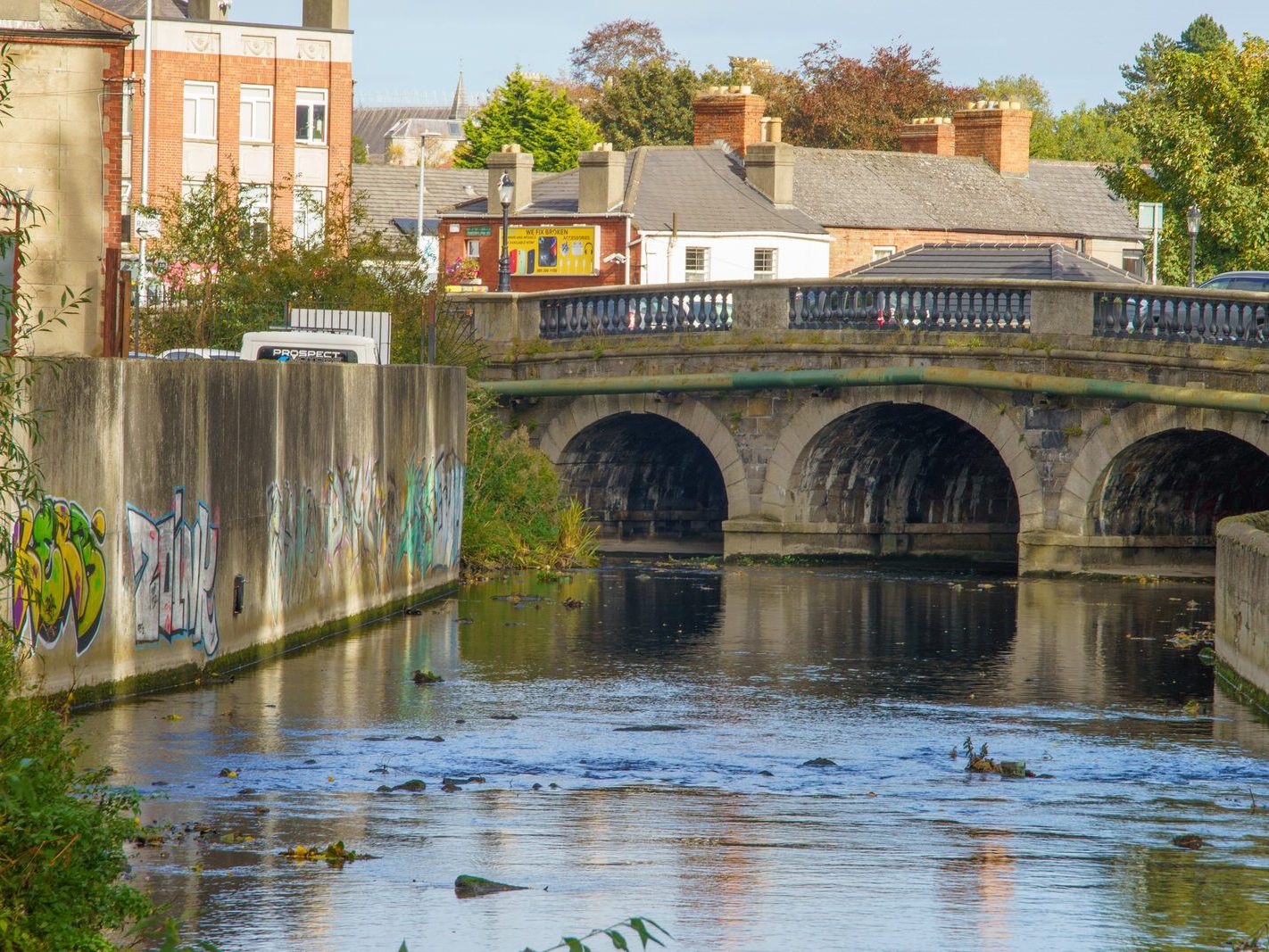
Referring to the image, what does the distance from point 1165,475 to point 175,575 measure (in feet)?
55.7

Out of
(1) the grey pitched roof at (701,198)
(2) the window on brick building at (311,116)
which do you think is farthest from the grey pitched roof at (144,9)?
(1) the grey pitched roof at (701,198)

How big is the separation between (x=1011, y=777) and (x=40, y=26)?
1447cm

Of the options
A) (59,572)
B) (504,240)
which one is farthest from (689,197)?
(59,572)

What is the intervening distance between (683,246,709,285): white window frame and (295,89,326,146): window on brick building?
37.1 feet

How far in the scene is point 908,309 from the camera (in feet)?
96.2

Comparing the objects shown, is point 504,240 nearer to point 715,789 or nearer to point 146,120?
point 715,789

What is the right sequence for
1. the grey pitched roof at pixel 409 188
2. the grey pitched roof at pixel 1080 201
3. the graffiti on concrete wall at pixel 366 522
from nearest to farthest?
1. the graffiti on concrete wall at pixel 366 522
2. the grey pitched roof at pixel 1080 201
3. the grey pitched roof at pixel 409 188

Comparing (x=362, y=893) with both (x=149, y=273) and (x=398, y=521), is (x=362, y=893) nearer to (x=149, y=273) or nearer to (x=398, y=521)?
(x=398, y=521)

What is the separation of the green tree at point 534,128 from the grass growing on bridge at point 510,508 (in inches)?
2310

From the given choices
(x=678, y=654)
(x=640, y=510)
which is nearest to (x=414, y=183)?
(x=640, y=510)

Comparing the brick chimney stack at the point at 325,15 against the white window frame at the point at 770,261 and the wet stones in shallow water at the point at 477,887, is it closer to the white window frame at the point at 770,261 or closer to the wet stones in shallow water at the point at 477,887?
the white window frame at the point at 770,261

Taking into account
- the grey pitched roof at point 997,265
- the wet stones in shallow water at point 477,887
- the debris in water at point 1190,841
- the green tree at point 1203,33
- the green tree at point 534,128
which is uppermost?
the green tree at point 1203,33

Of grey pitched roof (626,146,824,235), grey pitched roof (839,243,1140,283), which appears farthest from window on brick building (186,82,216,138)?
grey pitched roof (839,243,1140,283)

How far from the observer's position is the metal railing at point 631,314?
30969 mm
